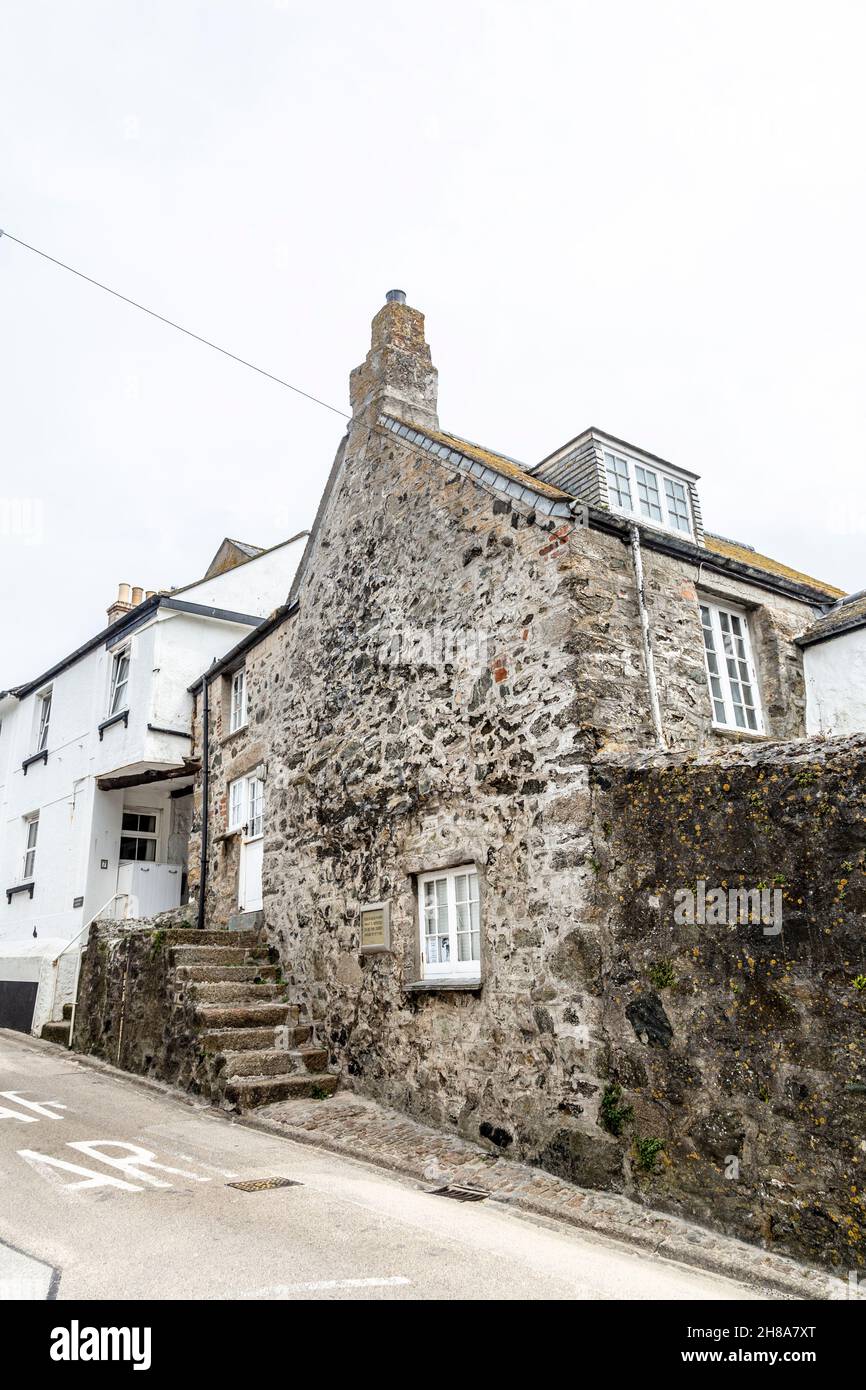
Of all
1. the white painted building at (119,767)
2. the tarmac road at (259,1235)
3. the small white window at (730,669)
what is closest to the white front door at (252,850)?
the white painted building at (119,767)

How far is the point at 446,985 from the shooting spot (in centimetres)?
813

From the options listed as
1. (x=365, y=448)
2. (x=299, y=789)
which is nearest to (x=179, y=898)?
(x=299, y=789)

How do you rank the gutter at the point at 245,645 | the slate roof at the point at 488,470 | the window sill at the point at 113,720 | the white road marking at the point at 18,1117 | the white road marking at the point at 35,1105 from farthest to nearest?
the window sill at the point at 113,720 → the gutter at the point at 245,645 → the white road marking at the point at 35,1105 → the white road marking at the point at 18,1117 → the slate roof at the point at 488,470

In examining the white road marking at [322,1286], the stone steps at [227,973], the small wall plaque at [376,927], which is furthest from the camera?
the stone steps at [227,973]

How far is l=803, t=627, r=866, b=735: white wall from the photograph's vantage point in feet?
31.1

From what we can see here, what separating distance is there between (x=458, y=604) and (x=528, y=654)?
133 centimetres

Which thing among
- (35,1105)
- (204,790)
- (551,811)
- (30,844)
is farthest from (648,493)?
(30,844)

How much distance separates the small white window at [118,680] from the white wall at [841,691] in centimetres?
1163

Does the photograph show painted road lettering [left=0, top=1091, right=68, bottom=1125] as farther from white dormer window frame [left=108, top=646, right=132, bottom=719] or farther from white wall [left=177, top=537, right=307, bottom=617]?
white wall [left=177, top=537, right=307, bottom=617]

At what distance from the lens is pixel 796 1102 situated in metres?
5.35

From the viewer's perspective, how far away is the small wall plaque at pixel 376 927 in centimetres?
916

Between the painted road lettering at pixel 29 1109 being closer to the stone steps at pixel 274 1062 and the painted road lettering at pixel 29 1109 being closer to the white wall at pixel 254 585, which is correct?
the stone steps at pixel 274 1062

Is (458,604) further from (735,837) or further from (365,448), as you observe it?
(735,837)

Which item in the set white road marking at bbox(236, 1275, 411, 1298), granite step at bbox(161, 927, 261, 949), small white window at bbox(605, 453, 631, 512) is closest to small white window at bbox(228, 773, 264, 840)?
granite step at bbox(161, 927, 261, 949)
